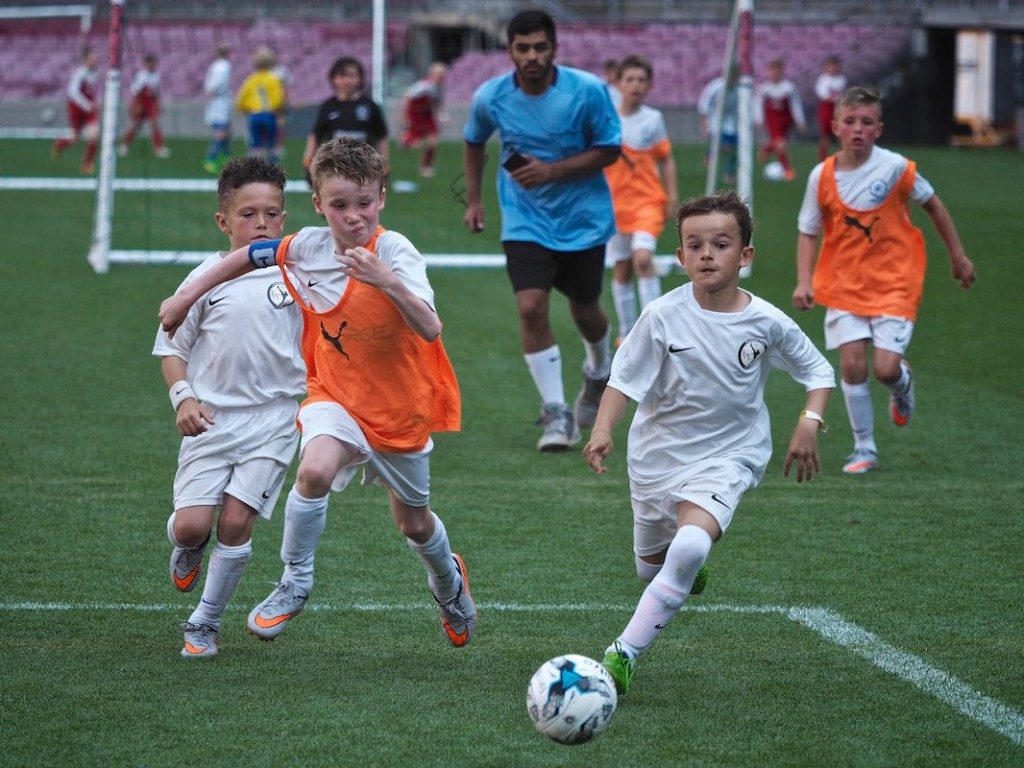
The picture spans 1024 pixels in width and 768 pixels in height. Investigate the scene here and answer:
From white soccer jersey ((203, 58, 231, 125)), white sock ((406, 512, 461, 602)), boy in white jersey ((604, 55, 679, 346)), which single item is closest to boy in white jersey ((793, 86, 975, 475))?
boy in white jersey ((604, 55, 679, 346))

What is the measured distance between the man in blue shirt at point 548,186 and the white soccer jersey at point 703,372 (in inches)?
138

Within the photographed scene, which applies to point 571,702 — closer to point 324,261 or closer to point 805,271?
point 324,261

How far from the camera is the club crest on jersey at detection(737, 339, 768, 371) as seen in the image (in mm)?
4574

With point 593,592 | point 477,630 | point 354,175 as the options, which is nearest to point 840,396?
point 593,592

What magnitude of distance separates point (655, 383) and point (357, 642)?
1312 millimetres

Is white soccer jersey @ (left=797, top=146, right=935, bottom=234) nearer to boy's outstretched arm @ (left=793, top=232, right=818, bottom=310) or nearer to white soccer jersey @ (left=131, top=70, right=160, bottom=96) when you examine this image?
boy's outstretched arm @ (left=793, top=232, right=818, bottom=310)

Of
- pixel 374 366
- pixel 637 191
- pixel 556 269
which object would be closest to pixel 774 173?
pixel 637 191

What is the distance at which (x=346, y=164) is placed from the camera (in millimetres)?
4492

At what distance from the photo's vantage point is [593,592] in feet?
18.2

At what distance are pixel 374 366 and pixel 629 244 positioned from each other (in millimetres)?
6838

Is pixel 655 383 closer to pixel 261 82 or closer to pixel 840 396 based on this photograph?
pixel 840 396

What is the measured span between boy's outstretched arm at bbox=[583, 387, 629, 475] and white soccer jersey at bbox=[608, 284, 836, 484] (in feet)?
0.13

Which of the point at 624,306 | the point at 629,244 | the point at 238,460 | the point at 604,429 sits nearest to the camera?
the point at 604,429

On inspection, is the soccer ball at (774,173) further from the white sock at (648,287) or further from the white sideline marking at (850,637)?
the white sideline marking at (850,637)
